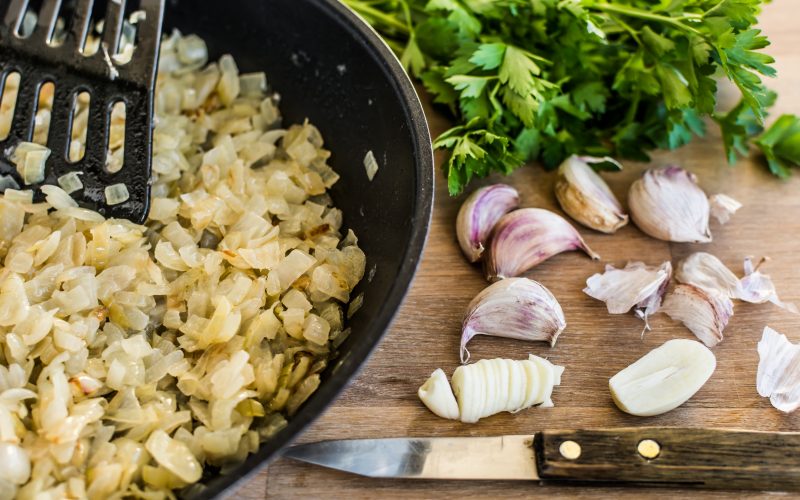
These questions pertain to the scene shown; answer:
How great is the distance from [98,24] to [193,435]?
1076 mm

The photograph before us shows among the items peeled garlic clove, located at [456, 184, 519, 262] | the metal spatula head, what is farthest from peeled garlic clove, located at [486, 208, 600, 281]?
the metal spatula head

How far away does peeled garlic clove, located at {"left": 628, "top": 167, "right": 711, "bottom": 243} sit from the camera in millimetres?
1615

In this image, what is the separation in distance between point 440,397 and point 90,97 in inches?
34.6

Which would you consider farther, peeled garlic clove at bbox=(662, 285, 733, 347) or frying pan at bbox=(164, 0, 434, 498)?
peeled garlic clove at bbox=(662, 285, 733, 347)

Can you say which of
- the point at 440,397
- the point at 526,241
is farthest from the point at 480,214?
the point at 440,397

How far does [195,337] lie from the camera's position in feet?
4.26

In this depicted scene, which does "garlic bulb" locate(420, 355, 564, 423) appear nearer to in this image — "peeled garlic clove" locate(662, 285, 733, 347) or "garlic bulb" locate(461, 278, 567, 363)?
"garlic bulb" locate(461, 278, 567, 363)

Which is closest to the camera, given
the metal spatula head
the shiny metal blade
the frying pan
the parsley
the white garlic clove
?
the frying pan

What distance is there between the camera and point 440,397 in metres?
1.33

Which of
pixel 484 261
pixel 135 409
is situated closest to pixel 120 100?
pixel 135 409

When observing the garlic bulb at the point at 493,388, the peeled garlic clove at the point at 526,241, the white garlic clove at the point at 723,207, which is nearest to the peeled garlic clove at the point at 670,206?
the white garlic clove at the point at 723,207

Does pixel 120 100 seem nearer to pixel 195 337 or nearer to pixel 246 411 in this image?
pixel 195 337

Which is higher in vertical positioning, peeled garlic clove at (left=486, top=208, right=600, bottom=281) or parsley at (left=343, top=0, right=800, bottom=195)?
parsley at (left=343, top=0, right=800, bottom=195)

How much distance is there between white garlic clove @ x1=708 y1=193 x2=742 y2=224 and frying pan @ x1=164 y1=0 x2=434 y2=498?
743 millimetres
